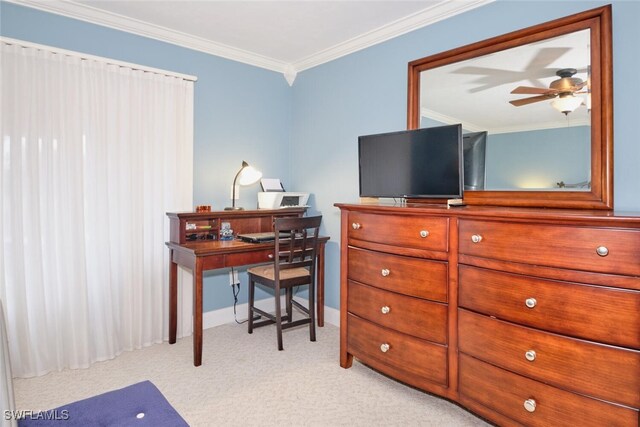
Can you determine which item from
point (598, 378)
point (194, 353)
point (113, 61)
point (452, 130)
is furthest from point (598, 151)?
point (113, 61)

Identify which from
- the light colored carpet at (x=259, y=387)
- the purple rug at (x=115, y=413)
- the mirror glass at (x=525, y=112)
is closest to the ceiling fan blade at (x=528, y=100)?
the mirror glass at (x=525, y=112)

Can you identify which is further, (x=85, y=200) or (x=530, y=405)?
(x=85, y=200)

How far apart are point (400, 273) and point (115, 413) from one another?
→ 4.78 ft

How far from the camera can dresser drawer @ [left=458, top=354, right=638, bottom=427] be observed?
1457 millimetres

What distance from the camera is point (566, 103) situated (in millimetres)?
2004

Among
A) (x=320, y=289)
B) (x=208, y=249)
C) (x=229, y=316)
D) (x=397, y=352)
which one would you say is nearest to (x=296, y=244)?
(x=320, y=289)

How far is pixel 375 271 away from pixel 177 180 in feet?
5.68

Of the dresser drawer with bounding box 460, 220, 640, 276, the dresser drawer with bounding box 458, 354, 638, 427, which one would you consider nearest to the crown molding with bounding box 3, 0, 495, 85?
the dresser drawer with bounding box 460, 220, 640, 276

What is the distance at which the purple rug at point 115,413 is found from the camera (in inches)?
46.5

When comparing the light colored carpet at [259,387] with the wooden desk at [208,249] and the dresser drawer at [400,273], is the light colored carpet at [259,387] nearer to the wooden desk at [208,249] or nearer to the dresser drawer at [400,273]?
the wooden desk at [208,249]

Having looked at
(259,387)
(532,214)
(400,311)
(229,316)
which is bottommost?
(259,387)

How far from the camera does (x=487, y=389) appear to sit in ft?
5.86

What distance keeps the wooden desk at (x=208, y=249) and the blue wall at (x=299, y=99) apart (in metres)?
0.21

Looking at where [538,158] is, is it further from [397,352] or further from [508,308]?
[397,352]
